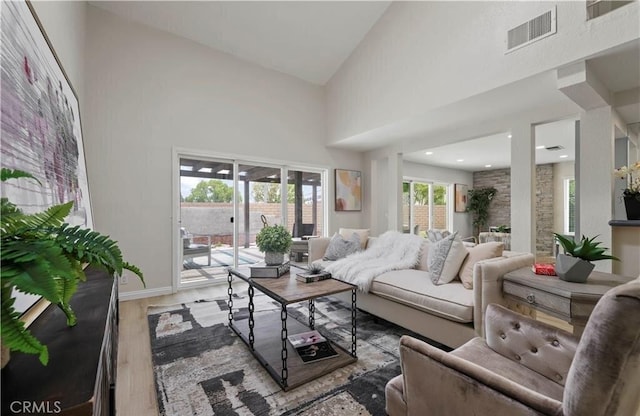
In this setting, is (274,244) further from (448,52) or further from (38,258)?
(448,52)

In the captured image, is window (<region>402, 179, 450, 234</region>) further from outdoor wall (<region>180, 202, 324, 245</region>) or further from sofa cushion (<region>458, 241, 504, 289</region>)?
sofa cushion (<region>458, 241, 504, 289</region>)

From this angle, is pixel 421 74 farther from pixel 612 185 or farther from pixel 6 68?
pixel 6 68

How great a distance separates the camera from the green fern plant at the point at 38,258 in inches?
19.1

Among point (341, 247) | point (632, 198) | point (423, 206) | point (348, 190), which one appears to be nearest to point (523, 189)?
point (632, 198)

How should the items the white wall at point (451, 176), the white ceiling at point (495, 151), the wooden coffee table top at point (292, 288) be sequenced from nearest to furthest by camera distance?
the wooden coffee table top at point (292, 288) < the white ceiling at point (495, 151) < the white wall at point (451, 176)

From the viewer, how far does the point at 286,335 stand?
1892 mm

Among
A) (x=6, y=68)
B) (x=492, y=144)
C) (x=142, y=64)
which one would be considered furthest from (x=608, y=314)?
(x=492, y=144)

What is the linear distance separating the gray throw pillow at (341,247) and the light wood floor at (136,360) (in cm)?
157

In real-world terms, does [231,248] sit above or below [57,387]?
below

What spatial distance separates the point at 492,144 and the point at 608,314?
5757 millimetres

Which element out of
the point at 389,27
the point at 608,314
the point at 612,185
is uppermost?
the point at 389,27

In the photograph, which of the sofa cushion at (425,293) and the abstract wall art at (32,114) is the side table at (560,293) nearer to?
the sofa cushion at (425,293)

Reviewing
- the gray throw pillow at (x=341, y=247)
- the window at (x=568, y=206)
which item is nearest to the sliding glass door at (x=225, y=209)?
the gray throw pillow at (x=341, y=247)

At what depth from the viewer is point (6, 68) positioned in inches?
40.9
